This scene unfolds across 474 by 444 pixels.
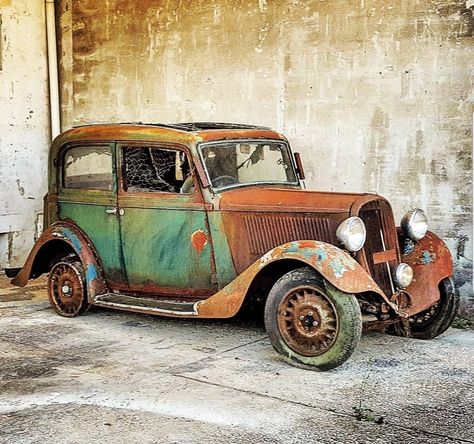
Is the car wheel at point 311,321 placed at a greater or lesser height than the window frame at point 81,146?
lesser

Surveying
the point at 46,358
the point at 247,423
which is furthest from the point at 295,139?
the point at 247,423

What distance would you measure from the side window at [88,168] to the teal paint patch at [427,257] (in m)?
2.52

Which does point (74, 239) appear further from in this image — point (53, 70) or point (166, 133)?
point (53, 70)

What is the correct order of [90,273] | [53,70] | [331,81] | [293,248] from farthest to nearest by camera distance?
[53,70]
[331,81]
[90,273]
[293,248]

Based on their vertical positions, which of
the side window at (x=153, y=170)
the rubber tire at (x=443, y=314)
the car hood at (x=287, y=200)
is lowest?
the rubber tire at (x=443, y=314)

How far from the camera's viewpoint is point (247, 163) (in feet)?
19.0

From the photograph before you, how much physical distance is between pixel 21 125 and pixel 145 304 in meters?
3.88

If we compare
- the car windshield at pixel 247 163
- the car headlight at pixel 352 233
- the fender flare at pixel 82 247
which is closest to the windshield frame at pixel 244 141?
the car windshield at pixel 247 163

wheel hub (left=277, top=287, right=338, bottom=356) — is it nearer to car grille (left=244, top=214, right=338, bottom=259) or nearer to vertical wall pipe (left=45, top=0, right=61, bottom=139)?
car grille (left=244, top=214, right=338, bottom=259)

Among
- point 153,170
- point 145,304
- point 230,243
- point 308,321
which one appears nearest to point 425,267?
point 308,321

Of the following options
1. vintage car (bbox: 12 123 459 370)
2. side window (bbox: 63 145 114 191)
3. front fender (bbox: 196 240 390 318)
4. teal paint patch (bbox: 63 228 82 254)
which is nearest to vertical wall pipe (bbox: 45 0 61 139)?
→ vintage car (bbox: 12 123 459 370)

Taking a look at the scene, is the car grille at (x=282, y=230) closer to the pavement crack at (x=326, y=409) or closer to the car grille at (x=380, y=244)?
the car grille at (x=380, y=244)

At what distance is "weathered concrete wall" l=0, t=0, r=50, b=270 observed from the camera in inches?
333

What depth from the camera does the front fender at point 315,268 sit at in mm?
4582
